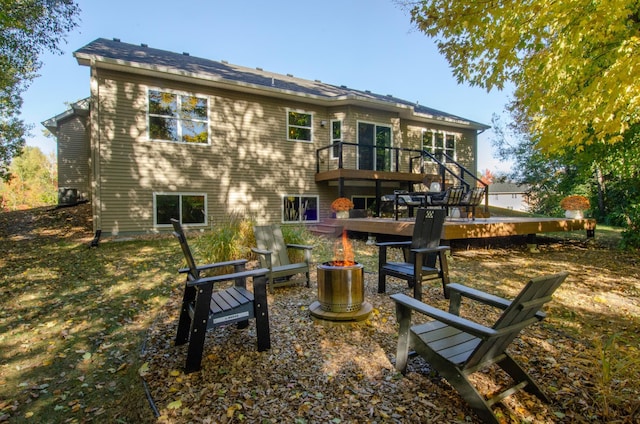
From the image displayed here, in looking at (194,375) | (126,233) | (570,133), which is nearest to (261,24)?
(126,233)

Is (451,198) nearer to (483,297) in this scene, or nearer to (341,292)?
(341,292)

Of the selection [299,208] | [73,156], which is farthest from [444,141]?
[73,156]

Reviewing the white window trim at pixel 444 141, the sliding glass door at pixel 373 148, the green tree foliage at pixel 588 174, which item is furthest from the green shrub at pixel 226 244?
the white window trim at pixel 444 141

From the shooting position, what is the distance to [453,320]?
2021 mm

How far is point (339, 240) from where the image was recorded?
938 centimetres

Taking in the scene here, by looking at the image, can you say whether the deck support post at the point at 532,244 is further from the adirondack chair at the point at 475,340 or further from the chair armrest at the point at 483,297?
the adirondack chair at the point at 475,340

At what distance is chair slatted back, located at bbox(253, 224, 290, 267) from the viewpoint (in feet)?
15.3

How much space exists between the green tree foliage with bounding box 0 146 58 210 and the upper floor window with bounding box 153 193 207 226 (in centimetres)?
1608

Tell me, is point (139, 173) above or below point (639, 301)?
above

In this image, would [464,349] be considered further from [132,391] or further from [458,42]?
[458,42]

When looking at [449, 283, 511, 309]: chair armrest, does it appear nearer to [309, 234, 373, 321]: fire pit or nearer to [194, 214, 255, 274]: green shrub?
[309, 234, 373, 321]: fire pit

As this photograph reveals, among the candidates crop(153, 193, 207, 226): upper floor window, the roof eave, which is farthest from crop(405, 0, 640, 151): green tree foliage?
crop(153, 193, 207, 226): upper floor window

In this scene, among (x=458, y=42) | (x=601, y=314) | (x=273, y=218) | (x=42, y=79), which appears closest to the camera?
(x=601, y=314)

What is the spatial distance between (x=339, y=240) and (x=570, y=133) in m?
Result: 5.85
